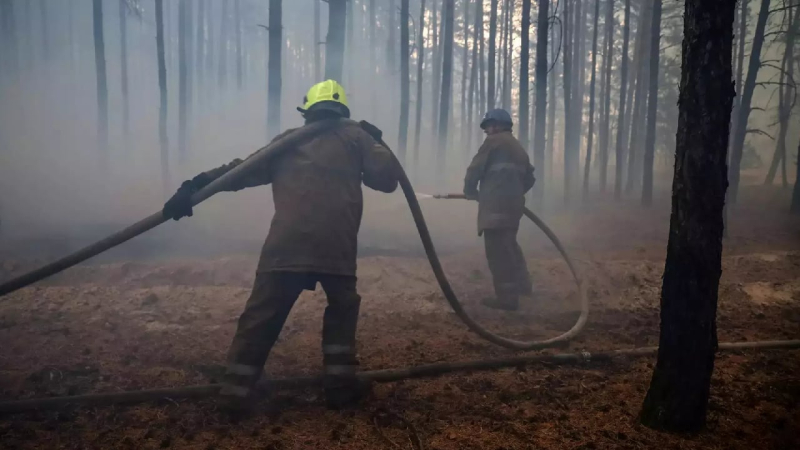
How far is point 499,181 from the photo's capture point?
6875 millimetres

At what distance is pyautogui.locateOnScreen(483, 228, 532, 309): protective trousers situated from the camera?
6734 millimetres

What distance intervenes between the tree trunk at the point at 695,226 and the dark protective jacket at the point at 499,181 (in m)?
3.68

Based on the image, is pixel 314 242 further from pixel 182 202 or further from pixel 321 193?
pixel 182 202

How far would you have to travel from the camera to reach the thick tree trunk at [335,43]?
1229 centimetres

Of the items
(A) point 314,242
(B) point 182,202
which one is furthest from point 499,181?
(B) point 182,202

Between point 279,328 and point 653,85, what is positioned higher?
point 653,85

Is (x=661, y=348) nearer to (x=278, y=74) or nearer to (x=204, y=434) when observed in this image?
(x=204, y=434)

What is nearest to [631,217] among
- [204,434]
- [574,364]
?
[574,364]

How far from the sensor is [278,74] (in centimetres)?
1642

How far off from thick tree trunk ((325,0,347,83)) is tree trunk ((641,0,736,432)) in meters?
10.2

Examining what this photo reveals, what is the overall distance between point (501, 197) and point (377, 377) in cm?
363

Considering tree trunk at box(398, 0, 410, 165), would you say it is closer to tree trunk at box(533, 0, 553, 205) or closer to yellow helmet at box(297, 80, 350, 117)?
tree trunk at box(533, 0, 553, 205)

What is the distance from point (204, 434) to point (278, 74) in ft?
48.8

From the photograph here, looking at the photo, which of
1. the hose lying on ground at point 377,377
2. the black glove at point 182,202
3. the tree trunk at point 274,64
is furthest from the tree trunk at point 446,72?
the black glove at point 182,202
